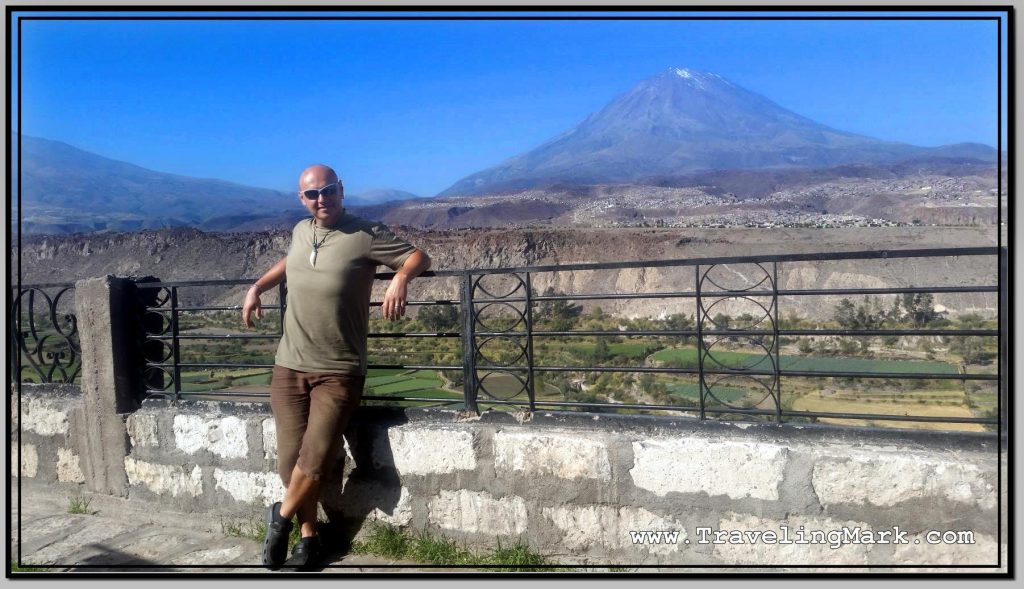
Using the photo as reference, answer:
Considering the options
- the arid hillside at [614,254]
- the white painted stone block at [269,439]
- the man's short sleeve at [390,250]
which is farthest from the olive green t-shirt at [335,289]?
the arid hillside at [614,254]

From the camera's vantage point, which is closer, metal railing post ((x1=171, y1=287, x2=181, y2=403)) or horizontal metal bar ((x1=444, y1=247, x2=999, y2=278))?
horizontal metal bar ((x1=444, y1=247, x2=999, y2=278))

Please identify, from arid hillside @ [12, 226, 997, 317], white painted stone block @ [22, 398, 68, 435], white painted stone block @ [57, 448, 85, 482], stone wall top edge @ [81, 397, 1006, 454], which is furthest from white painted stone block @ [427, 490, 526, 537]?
arid hillside @ [12, 226, 997, 317]

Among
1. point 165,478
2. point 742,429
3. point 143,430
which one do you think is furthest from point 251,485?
point 742,429

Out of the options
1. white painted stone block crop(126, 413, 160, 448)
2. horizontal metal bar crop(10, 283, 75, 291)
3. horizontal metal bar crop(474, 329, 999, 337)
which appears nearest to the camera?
horizontal metal bar crop(474, 329, 999, 337)

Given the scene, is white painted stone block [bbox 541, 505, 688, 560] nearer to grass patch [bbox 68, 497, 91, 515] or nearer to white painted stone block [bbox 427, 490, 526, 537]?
white painted stone block [bbox 427, 490, 526, 537]

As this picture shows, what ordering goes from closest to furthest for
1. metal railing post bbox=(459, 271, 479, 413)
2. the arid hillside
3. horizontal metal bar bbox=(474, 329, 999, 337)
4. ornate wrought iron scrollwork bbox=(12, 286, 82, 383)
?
horizontal metal bar bbox=(474, 329, 999, 337) → metal railing post bbox=(459, 271, 479, 413) → ornate wrought iron scrollwork bbox=(12, 286, 82, 383) → the arid hillside

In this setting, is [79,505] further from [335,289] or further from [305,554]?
[335,289]
